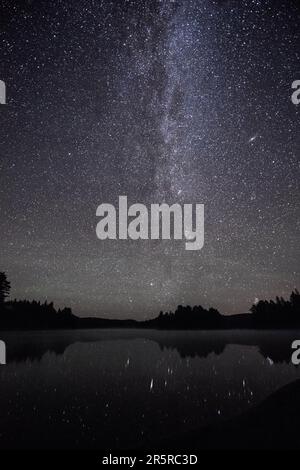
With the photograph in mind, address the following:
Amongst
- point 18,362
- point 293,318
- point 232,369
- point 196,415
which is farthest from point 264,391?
point 293,318

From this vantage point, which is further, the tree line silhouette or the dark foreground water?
the tree line silhouette

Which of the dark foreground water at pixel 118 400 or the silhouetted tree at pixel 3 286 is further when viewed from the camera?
the silhouetted tree at pixel 3 286

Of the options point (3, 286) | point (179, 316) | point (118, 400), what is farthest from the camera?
point (179, 316)

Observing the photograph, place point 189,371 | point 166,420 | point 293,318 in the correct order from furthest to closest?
point 293,318 < point 189,371 < point 166,420

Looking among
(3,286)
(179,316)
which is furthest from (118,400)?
(179,316)

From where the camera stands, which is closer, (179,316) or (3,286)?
(3,286)

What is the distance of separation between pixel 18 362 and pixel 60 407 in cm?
1989

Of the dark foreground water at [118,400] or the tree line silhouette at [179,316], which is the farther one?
the tree line silhouette at [179,316]

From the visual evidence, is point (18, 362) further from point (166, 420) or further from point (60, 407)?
point (166, 420)

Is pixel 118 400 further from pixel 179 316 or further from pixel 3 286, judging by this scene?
pixel 179 316

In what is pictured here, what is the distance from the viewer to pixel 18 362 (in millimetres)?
37562

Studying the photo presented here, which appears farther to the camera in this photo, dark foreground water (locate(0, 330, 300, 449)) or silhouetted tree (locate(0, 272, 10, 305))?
silhouetted tree (locate(0, 272, 10, 305))

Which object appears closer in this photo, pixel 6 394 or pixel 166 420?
pixel 166 420
